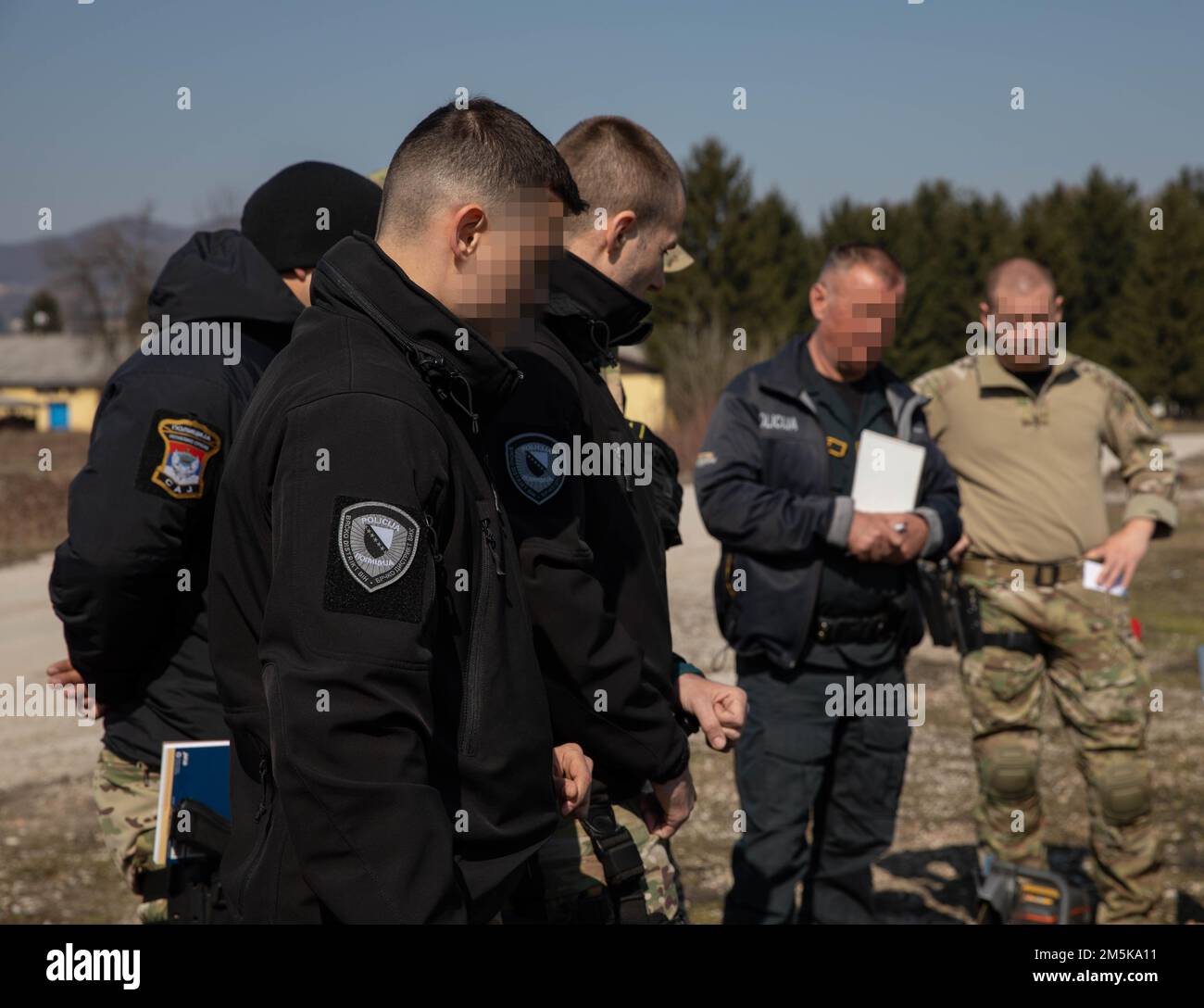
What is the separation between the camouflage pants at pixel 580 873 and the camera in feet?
8.37

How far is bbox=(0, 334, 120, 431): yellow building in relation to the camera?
2411 inches

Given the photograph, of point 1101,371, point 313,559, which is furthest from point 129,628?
point 1101,371

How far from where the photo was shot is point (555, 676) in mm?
2453

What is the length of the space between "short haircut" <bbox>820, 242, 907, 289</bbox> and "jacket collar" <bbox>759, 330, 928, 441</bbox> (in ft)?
0.87

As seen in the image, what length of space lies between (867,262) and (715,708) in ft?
7.20

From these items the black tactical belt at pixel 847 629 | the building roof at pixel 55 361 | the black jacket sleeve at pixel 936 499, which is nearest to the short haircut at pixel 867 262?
the black jacket sleeve at pixel 936 499

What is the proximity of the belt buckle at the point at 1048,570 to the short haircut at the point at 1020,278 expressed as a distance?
1083 millimetres

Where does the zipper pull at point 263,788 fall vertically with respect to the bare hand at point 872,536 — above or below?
below

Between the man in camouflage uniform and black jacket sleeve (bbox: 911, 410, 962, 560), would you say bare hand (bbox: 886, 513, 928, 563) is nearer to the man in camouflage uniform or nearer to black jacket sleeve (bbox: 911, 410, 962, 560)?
black jacket sleeve (bbox: 911, 410, 962, 560)

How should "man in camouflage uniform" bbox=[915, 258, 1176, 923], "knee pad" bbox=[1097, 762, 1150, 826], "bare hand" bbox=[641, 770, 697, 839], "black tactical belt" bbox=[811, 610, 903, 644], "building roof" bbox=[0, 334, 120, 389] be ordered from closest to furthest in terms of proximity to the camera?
"bare hand" bbox=[641, 770, 697, 839] < "black tactical belt" bbox=[811, 610, 903, 644] < "knee pad" bbox=[1097, 762, 1150, 826] < "man in camouflage uniform" bbox=[915, 258, 1176, 923] < "building roof" bbox=[0, 334, 120, 389]

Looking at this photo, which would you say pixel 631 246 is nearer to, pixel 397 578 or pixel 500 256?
pixel 500 256

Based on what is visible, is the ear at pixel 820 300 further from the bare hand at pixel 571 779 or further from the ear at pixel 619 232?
the bare hand at pixel 571 779


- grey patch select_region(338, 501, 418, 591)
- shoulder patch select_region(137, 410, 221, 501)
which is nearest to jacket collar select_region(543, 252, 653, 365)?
shoulder patch select_region(137, 410, 221, 501)

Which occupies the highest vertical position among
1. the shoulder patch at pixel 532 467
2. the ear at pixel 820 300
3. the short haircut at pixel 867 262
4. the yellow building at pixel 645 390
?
the yellow building at pixel 645 390
